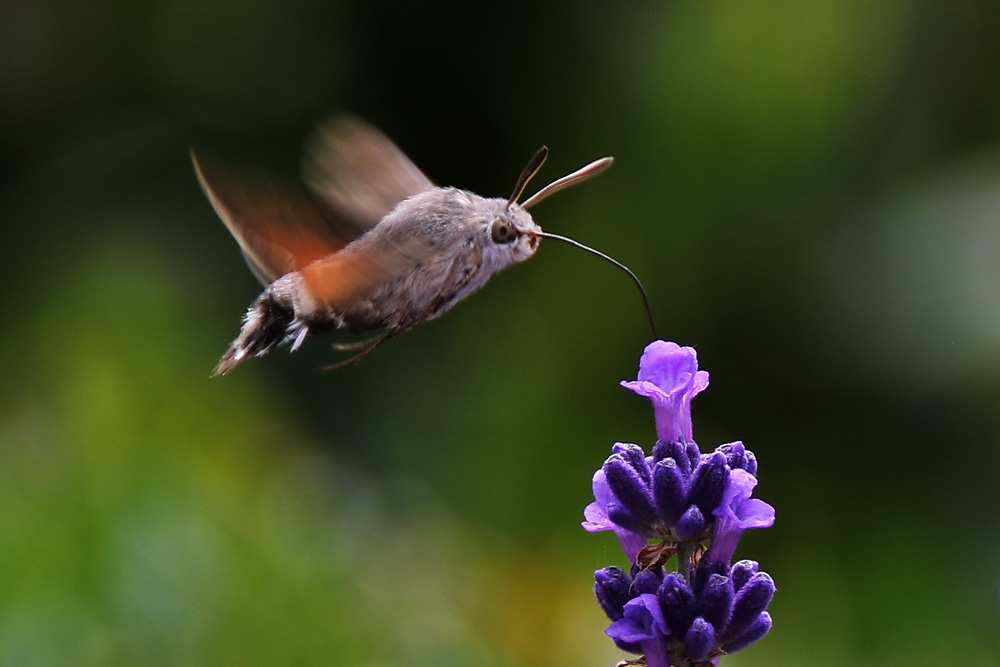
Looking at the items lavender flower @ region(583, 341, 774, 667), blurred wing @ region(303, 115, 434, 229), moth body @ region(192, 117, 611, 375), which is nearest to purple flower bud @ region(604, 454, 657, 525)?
lavender flower @ region(583, 341, 774, 667)

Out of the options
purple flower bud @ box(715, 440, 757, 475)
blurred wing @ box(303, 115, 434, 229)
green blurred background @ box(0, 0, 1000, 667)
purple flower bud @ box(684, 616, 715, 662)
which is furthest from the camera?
green blurred background @ box(0, 0, 1000, 667)

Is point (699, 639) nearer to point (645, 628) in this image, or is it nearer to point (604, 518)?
point (645, 628)

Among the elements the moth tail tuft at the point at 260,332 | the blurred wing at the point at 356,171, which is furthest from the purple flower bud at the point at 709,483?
the blurred wing at the point at 356,171

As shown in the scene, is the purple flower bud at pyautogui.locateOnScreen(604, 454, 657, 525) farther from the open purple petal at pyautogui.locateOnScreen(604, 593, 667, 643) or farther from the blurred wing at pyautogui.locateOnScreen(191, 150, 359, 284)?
Result: the blurred wing at pyautogui.locateOnScreen(191, 150, 359, 284)

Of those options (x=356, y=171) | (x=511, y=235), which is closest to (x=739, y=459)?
(x=511, y=235)

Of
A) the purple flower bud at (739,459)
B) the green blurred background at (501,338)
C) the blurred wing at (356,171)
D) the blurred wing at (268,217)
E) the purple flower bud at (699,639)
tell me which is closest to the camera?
the purple flower bud at (699,639)

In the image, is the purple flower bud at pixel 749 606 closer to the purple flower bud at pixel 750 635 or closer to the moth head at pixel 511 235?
the purple flower bud at pixel 750 635
